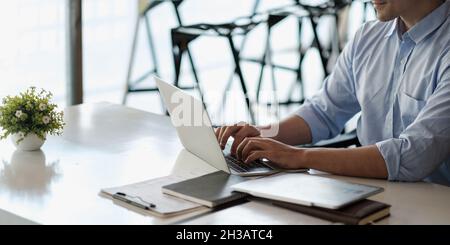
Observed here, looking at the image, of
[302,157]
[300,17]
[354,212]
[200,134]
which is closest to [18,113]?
[200,134]

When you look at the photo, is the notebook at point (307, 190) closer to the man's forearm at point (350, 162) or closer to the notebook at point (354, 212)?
the notebook at point (354, 212)

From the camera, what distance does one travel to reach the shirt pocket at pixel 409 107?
2070 mm

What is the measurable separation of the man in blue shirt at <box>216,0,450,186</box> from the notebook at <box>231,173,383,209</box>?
0.60ft

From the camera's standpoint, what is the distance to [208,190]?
1676 millimetres

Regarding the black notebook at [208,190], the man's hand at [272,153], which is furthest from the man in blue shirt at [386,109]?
the black notebook at [208,190]

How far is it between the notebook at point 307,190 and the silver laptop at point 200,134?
0.51 ft

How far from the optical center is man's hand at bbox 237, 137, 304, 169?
1.88m

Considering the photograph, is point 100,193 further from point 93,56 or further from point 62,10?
point 93,56

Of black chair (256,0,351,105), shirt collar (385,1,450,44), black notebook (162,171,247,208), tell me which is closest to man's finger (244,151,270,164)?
black notebook (162,171,247,208)

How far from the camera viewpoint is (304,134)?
2379 millimetres

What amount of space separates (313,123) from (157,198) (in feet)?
2.99

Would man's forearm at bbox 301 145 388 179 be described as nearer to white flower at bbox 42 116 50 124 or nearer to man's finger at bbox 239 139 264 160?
man's finger at bbox 239 139 264 160
